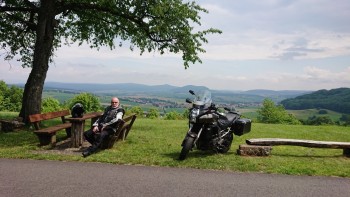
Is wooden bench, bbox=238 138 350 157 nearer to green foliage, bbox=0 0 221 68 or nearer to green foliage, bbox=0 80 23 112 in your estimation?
green foliage, bbox=0 0 221 68

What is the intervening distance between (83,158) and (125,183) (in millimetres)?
2837

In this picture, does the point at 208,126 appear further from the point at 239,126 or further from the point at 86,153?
the point at 86,153

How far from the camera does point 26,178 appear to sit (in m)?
7.24

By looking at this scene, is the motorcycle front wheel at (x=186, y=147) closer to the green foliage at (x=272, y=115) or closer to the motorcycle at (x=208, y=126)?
the motorcycle at (x=208, y=126)

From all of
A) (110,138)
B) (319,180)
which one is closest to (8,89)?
(110,138)

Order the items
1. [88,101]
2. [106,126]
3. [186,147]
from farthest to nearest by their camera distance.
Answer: [88,101] → [106,126] → [186,147]

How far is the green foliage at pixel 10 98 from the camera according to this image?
215 ft

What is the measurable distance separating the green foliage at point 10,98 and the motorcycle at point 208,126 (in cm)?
6297

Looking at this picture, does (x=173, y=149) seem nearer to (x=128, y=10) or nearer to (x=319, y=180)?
(x=319, y=180)

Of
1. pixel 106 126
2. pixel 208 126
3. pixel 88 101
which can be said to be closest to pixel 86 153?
pixel 106 126

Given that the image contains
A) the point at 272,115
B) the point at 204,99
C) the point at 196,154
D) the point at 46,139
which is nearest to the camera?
the point at 196,154

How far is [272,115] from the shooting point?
7294 centimetres

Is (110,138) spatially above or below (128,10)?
below

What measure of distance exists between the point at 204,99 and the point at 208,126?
2.97 feet
